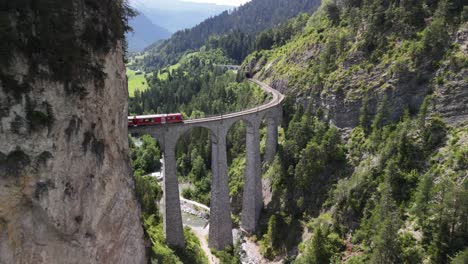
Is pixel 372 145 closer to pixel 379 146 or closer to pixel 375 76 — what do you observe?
pixel 379 146

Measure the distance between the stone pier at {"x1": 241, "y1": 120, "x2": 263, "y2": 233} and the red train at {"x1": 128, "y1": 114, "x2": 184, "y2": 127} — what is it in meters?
16.1

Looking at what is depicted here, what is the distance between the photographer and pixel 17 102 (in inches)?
643

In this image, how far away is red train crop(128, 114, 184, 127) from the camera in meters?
38.3

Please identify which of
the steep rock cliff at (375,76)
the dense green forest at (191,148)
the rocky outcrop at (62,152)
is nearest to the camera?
the rocky outcrop at (62,152)

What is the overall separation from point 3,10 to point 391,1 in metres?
59.2

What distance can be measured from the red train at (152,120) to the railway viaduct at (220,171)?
Answer: 0.54m

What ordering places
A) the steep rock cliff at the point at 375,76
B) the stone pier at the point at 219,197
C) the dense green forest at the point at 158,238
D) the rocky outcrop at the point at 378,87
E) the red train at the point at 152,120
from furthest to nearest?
the stone pier at the point at 219,197 → the steep rock cliff at the point at 375,76 → the rocky outcrop at the point at 378,87 → the red train at the point at 152,120 → the dense green forest at the point at 158,238

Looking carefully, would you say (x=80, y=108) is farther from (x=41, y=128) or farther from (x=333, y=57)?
(x=333, y=57)

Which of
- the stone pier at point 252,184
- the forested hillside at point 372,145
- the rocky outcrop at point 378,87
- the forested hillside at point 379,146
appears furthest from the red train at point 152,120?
the rocky outcrop at point 378,87

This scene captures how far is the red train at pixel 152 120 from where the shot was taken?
126 ft

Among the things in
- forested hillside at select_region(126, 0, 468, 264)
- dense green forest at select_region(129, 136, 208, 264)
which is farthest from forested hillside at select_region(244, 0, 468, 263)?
dense green forest at select_region(129, 136, 208, 264)

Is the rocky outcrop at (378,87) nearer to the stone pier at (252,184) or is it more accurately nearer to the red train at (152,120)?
the stone pier at (252,184)

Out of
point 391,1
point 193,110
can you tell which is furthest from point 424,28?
point 193,110

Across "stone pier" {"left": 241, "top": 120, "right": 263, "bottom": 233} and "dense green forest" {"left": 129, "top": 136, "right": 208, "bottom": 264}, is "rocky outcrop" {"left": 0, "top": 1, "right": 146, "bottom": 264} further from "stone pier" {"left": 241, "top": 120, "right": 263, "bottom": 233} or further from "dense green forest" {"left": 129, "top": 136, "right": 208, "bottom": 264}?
"stone pier" {"left": 241, "top": 120, "right": 263, "bottom": 233}
